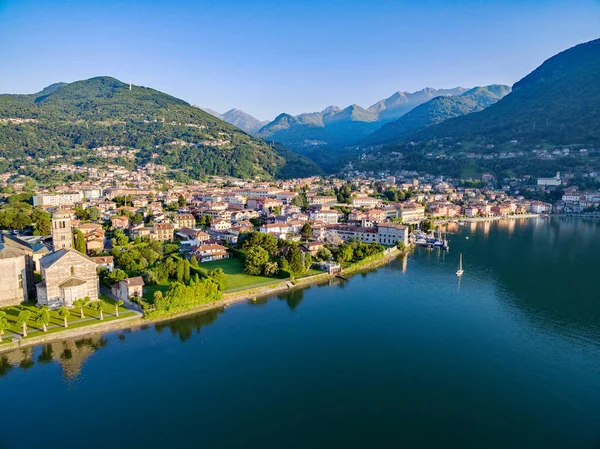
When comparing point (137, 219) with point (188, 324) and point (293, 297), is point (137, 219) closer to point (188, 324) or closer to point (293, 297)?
point (293, 297)

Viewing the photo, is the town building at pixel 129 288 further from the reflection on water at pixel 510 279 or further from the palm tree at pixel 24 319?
the palm tree at pixel 24 319

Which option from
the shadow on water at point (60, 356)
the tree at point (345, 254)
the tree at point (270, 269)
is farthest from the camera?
the tree at point (345, 254)

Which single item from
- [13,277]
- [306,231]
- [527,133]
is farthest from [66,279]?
[527,133]

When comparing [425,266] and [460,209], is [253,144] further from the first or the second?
[425,266]

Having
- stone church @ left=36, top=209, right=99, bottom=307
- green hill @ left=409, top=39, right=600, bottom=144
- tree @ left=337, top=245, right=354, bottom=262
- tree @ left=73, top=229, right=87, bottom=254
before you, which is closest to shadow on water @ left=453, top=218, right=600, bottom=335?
tree @ left=337, top=245, right=354, bottom=262

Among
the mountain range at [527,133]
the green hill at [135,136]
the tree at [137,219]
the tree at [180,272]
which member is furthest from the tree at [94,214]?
the mountain range at [527,133]

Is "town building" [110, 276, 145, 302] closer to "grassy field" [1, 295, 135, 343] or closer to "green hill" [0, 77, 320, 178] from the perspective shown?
"grassy field" [1, 295, 135, 343]

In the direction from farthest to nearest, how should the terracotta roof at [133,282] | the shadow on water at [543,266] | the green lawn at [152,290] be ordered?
1. the shadow on water at [543,266]
2. the green lawn at [152,290]
3. the terracotta roof at [133,282]
